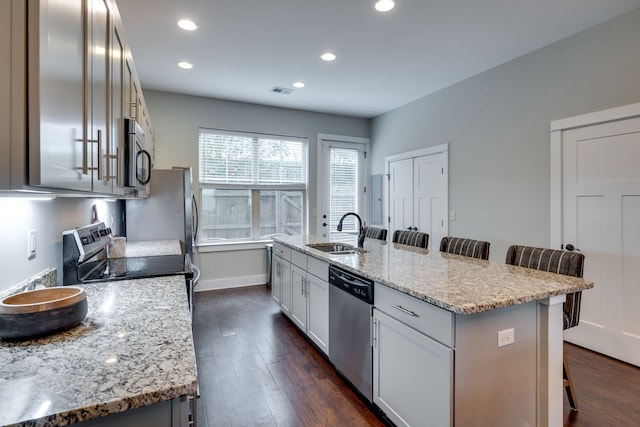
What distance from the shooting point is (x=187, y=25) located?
287 cm

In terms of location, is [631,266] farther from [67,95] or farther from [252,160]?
[252,160]

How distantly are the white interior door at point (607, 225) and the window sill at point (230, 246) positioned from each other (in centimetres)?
393

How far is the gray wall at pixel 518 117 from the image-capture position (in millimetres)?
2846

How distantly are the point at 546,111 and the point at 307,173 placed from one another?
11.1 feet

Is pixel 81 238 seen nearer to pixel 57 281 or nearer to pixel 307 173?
pixel 57 281

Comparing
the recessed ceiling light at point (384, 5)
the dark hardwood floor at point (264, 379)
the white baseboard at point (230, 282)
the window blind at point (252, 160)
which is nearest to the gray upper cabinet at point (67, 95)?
the dark hardwood floor at point (264, 379)

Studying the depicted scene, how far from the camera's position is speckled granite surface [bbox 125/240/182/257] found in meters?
2.80

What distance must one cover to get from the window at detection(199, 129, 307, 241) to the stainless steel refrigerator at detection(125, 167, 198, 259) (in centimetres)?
120

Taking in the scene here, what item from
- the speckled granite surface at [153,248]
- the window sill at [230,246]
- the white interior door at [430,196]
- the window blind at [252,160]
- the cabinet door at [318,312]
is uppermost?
the window blind at [252,160]

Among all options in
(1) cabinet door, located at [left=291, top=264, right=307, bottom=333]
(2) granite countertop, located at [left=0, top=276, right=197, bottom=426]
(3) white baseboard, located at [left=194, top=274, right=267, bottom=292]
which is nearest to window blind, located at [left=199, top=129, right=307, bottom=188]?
(3) white baseboard, located at [left=194, top=274, right=267, bottom=292]

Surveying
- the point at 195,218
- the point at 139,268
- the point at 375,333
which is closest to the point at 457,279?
the point at 375,333

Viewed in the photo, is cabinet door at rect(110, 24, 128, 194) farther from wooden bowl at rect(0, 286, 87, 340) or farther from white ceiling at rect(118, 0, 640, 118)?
white ceiling at rect(118, 0, 640, 118)

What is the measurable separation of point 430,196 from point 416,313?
11.0 feet

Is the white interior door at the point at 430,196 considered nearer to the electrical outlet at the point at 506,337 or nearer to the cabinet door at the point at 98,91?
the electrical outlet at the point at 506,337
